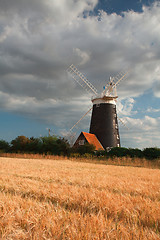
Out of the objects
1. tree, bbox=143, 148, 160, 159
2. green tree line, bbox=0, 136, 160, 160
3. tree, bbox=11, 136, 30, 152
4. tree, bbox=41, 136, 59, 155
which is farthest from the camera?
tree, bbox=11, 136, 30, 152

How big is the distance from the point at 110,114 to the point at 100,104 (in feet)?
8.57

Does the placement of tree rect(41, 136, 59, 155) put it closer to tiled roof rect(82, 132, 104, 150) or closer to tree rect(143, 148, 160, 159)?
tiled roof rect(82, 132, 104, 150)

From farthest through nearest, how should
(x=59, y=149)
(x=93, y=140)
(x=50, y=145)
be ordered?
(x=93, y=140), (x=50, y=145), (x=59, y=149)

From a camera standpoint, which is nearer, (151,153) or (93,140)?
(151,153)

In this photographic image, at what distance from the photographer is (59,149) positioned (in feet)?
96.8

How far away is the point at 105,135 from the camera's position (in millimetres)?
32531

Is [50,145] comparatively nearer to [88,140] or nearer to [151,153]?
[88,140]

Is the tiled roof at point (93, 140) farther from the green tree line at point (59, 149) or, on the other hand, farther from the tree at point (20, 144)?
the tree at point (20, 144)

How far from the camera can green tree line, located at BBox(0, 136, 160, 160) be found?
25.4 metres

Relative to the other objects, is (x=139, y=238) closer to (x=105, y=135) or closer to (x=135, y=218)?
(x=135, y=218)

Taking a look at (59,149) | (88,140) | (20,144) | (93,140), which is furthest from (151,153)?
(20,144)

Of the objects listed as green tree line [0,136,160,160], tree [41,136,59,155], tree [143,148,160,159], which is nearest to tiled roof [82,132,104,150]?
green tree line [0,136,160,160]

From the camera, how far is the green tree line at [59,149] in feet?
83.4

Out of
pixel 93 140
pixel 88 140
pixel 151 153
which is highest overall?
pixel 93 140
